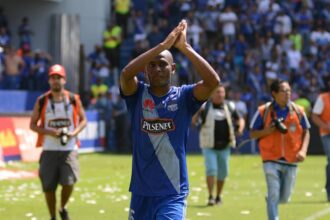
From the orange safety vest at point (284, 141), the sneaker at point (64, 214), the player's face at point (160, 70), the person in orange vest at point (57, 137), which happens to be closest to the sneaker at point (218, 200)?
the person in orange vest at point (57, 137)

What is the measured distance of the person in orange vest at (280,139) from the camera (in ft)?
36.1

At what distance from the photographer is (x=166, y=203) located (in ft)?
24.2

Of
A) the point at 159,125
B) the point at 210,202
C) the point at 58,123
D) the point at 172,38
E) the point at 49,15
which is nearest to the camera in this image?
the point at 172,38

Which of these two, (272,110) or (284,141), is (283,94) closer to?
(272,110)

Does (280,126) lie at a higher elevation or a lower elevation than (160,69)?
lower

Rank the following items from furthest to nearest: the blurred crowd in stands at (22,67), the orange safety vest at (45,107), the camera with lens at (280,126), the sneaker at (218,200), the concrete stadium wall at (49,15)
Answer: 1. the concrete stadium wall at (49,15)
2. the blurred crowd in stands at (22,67)
3. the sneaker at (218,200)
4. the orange safety vest at (45,107)
5. the camera with lens at (280,126)

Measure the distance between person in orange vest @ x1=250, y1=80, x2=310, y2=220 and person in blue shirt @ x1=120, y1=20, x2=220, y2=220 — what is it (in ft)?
11.8

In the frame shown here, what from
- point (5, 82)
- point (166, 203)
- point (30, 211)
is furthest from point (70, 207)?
point (5, 82)

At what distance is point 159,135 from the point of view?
294 inches

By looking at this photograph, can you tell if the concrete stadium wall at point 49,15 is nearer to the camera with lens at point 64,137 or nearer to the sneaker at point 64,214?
the camera with lens at point 64,137

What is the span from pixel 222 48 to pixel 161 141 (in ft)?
84.9

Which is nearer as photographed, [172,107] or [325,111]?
[172,107]

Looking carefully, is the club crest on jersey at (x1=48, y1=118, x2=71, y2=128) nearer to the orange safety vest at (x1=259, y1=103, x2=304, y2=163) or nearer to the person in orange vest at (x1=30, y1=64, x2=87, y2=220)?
the person in orange vest at (x1=30, y1=64, x2=87, y2=220)

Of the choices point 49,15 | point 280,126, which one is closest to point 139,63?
point 280,126
